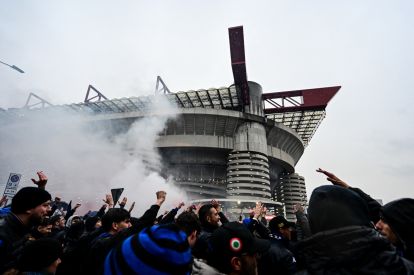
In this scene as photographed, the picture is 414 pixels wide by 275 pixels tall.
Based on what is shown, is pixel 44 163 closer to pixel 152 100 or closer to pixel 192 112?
pixel 152 100

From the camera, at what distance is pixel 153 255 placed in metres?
1.03

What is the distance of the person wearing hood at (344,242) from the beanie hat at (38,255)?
2.12 m

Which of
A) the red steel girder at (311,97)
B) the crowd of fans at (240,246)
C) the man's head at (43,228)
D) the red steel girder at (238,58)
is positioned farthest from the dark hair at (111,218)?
the red steel girder at (311,97)

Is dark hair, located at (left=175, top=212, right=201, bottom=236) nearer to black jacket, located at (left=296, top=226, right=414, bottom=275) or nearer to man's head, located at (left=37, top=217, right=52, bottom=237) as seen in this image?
black jacket, located at (left=296, top=226, right=414, bottom=275)

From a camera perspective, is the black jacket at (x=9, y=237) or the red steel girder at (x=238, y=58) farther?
the red steel girder at (x=238, y=58)

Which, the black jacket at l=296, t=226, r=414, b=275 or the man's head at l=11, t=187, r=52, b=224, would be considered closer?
the black jacket at l=296, t=226, r=414, b=275

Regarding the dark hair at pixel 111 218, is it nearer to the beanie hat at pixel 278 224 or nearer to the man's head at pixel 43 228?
the man's head at pixel 43 228

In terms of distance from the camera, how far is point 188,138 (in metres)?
29.0

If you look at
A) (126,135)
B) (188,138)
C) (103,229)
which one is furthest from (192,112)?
(103,229)

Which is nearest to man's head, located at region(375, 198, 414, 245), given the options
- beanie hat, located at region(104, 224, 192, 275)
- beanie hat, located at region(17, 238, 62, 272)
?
beanie hat, located at region(104, 224, 192, 275)

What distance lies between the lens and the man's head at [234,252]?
5.41 ft

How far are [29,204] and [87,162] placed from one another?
2150 centimetres

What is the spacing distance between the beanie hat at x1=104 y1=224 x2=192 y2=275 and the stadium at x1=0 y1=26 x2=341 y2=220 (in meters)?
25.2

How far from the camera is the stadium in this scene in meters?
27.2
